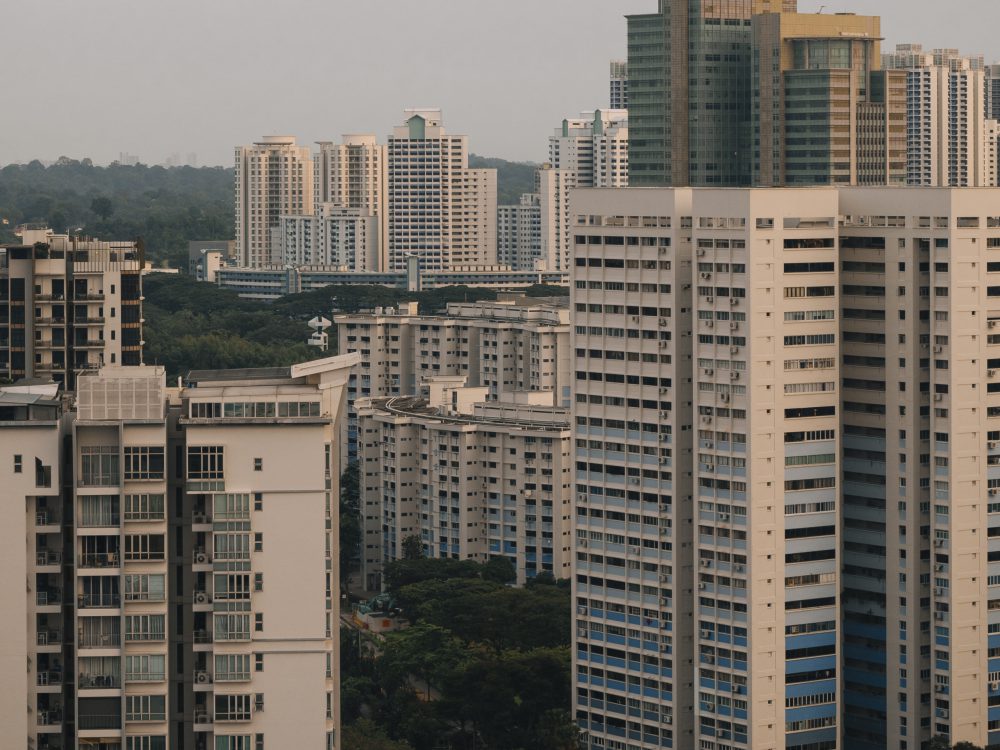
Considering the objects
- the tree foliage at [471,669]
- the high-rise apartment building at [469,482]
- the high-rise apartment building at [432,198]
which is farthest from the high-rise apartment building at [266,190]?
the tree foliage at [471,669]

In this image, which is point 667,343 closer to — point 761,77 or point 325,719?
point 325,719

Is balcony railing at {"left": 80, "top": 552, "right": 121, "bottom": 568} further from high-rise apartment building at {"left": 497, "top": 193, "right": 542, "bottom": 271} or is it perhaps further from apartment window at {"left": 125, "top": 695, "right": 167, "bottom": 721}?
high-rise apartment building at {"left": 497, "top": 193, "right": 542, "bottom": 271}

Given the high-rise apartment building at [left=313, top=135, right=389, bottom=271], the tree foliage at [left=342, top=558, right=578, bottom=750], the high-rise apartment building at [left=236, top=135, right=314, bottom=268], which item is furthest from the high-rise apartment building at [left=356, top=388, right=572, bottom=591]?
the high-rise apartment building at [left=236, top=135, right=314, bottom=268]

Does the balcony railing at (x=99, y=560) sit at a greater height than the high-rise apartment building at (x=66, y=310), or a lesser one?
lesser

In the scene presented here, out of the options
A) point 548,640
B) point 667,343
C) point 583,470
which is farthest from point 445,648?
point 667,343

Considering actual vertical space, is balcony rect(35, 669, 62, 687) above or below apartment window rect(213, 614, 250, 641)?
below

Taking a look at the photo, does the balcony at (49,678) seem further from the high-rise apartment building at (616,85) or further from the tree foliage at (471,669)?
the high-rise apartment building at (616,85)

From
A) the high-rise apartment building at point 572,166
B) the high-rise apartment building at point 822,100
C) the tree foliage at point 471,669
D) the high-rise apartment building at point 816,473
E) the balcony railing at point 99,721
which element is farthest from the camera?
the high-rise apartment building at point 572,166
